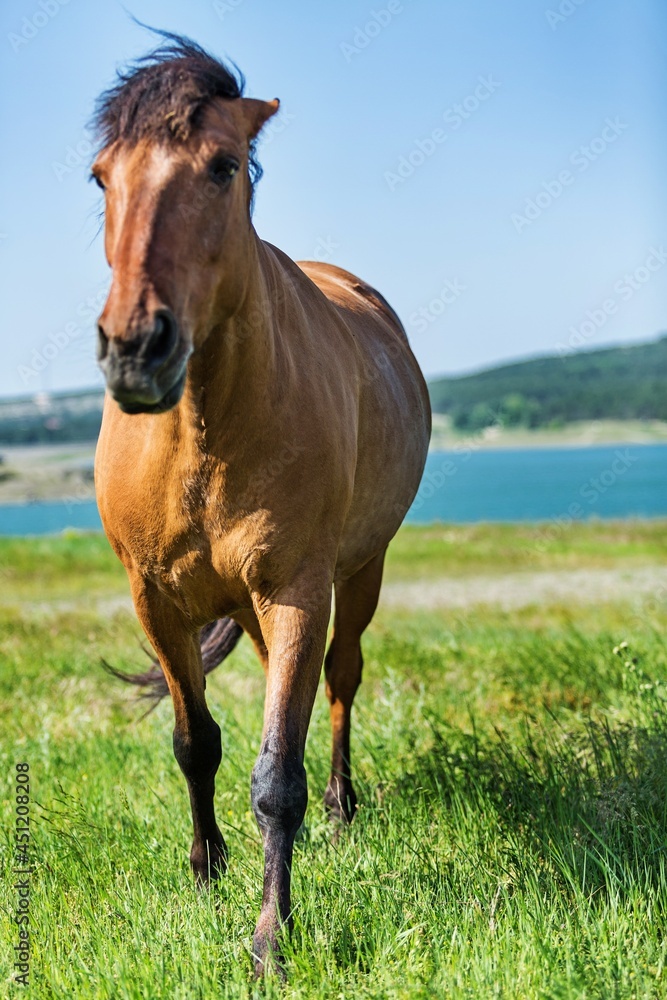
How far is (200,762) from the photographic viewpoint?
3594 millimetres

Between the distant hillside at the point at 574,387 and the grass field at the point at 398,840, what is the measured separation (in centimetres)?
10152

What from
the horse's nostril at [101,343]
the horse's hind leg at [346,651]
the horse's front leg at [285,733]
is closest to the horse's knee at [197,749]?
the horse's front leg at [285,733]

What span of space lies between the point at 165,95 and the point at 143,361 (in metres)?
0.79

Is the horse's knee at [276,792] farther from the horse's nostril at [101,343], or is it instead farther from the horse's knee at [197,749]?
the horse's nostril at [101,343]

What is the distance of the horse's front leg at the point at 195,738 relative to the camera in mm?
3439

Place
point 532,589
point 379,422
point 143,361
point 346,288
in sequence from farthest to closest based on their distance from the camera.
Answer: point 532,589 < point 346,288 < point 379,422 < point 143,361

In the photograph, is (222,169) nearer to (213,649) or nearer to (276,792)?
(276,792)

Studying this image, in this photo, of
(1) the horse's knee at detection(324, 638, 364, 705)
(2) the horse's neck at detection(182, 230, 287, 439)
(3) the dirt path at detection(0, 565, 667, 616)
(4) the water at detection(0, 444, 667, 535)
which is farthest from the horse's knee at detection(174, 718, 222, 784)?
(4) the water at detection(0, 444, 667, 535)

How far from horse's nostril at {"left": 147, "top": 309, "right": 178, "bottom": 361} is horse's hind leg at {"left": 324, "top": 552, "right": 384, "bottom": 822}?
244 cm

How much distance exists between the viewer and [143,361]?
2168mm

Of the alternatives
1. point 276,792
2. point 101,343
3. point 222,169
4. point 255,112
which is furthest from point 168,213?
point 276,792

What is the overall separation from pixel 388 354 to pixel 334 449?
1.59 metres

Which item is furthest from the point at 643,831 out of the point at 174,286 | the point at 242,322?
the point at 174,286

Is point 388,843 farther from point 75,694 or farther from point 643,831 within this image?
point 75,694
